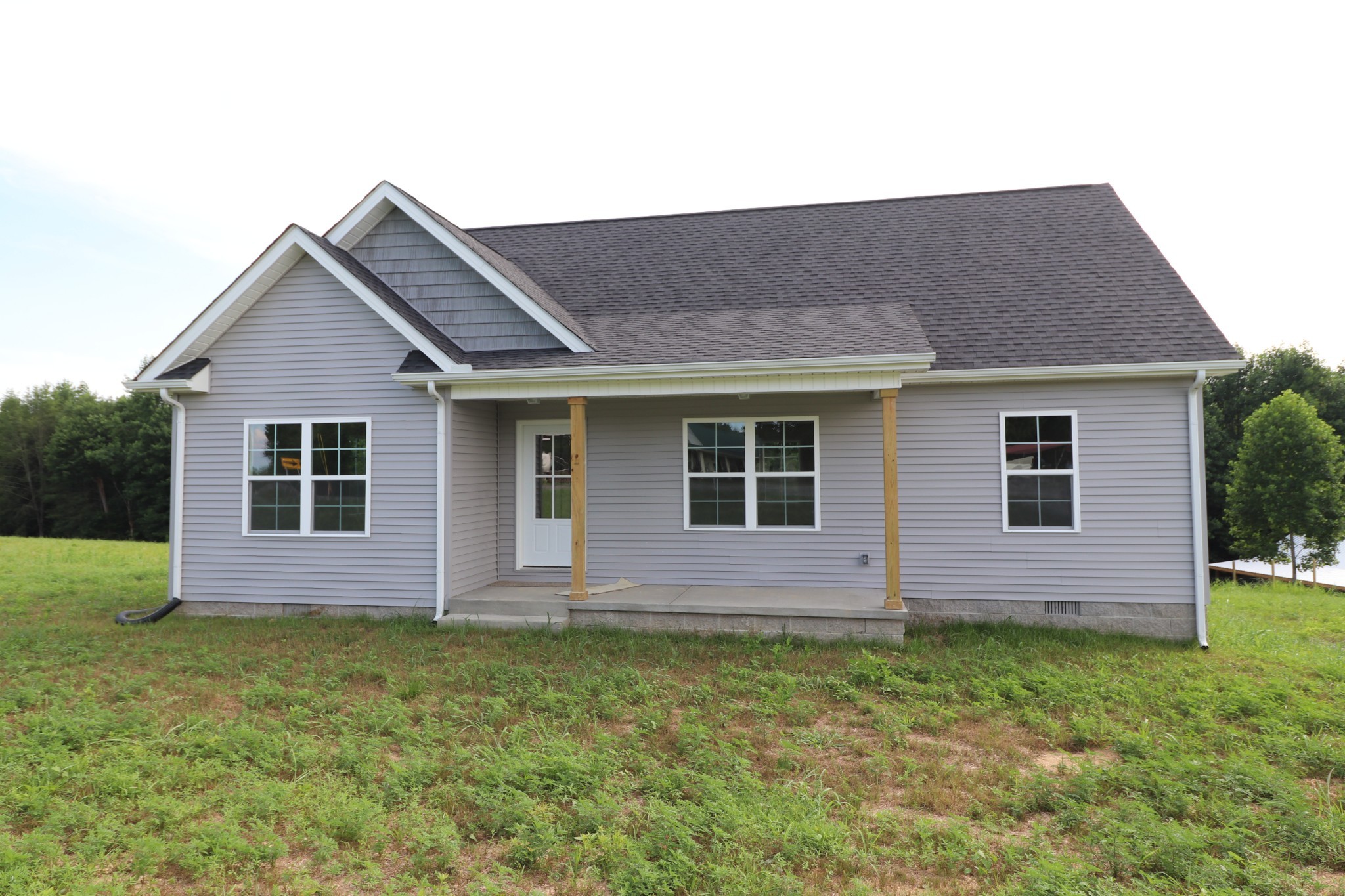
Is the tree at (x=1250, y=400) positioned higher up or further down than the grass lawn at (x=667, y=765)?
higher up

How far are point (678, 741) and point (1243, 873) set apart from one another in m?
3.17

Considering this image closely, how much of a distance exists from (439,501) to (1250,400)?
126 ft

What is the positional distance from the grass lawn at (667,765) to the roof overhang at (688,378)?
2.86 m

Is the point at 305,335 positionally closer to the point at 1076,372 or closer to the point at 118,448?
the point at 1076,372

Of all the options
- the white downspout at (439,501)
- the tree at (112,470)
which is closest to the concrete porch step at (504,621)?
the white downspout at (439,501)

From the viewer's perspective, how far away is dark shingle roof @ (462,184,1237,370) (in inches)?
351

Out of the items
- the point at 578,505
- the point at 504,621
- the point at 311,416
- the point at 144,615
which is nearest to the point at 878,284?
the point at 578,505

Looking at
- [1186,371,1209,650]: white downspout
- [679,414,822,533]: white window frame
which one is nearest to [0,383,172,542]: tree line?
[679,414,822,533]: white window frame

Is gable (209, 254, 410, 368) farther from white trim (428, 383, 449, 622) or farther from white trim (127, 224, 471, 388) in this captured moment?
white trim (428, 383, 449, 622)

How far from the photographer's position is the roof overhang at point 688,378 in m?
8.08

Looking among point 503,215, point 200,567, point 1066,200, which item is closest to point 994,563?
point 1066,200

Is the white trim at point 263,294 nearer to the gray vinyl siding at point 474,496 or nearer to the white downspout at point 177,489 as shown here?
the white downspout at point 177,489

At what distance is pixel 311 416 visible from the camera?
9.52 metres

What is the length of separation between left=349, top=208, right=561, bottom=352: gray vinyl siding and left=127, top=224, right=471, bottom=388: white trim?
101 centimetres
